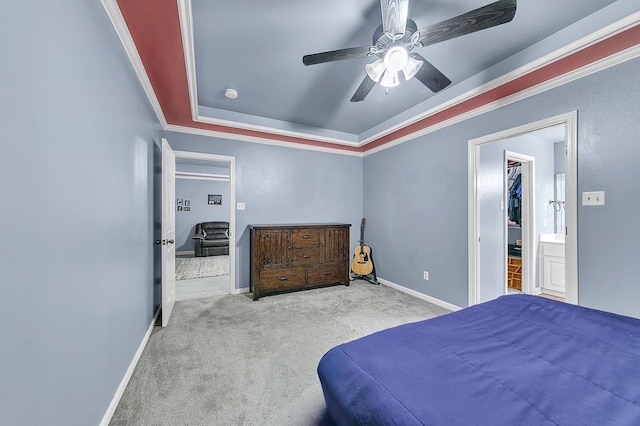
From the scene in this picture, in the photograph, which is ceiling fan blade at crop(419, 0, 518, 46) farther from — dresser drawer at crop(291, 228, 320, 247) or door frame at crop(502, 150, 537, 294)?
door frame at crop(502, 150, 537, 294)

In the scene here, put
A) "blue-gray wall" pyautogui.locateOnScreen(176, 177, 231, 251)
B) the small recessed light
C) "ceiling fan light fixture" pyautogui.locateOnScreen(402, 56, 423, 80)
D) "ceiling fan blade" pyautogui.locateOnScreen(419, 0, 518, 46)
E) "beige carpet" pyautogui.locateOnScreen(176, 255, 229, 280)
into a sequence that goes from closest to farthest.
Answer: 1. "ceiling fan blade" pyautogui.locateOnScreen(419, 0, 518, 46)
2. "ceiling fan light fixture" pyautogui.locateOnScreen(402, 56, 423, 80)
3. the small recessed light
4. "beige carpet" pyautogui.locateOnScreen(176, 255, 229, 280)
5. "blue-gray wall" pyautogui.locateOnScreen(176, 177, 231, 251)

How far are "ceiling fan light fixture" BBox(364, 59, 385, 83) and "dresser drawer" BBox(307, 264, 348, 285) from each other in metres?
2.73

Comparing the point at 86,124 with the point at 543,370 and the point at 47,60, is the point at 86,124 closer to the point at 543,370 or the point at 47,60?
the point at 47,60

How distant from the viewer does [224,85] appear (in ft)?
9.26

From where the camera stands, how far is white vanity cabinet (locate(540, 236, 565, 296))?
11.5 ft

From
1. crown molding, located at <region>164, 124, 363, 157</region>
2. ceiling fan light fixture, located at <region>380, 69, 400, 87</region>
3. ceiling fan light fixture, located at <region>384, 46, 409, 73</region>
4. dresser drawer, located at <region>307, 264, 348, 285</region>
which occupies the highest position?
crown molding, located at <region>164, 124, 363, 157</region>

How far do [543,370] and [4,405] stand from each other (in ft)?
5.71

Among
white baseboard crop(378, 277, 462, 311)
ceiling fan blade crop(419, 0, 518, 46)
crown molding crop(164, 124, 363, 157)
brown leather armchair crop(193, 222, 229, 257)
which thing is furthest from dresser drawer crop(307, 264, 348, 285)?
brown leather armchair crop(193, 222, 229, 257)

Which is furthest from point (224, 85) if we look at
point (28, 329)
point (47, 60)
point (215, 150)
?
point (28, 329)

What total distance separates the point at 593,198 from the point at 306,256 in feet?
10.1

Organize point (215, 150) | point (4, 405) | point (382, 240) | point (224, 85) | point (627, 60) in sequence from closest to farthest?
1. point (4, 405)
2. point (627, 60)
3. point (224, 85)
4. point (215, 150)
5. point (382, 240)

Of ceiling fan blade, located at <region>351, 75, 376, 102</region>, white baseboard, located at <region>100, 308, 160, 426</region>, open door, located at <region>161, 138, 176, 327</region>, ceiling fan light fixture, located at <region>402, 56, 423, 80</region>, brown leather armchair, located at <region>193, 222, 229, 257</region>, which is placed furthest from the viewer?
brown leather armchair, located at <region>193, 222, 229, 257</region>

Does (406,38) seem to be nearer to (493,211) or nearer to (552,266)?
(493,211)

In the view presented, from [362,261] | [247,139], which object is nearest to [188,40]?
[247,139]
